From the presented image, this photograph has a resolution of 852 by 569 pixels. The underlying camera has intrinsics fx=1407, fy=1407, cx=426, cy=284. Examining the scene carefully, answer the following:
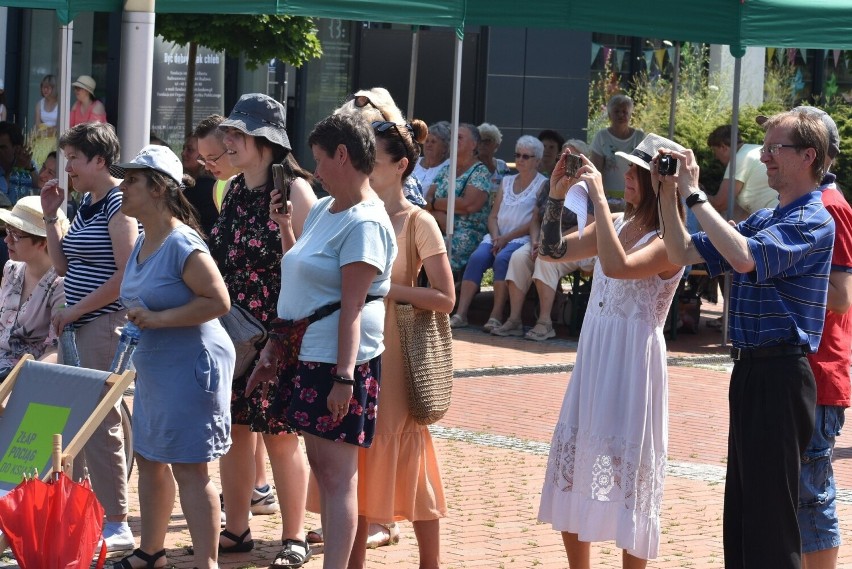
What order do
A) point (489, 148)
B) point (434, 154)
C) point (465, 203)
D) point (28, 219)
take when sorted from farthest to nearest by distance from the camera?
1. point (489, 148)
2. point (434, 154)
3. point (465, 203)
4. point (28, 219)

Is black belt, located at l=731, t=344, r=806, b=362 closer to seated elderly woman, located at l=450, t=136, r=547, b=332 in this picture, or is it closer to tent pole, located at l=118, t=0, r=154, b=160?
tent pole, located at l=118, t=0, r=154, b=160

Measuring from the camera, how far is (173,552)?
598cm

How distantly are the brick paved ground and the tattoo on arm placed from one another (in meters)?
1.44

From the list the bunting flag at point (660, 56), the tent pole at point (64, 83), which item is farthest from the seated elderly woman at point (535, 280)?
the bunting flag at point (660, 56)

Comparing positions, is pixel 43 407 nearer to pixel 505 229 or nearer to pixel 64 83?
pixel 64 83

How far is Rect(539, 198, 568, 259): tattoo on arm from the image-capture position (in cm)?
539

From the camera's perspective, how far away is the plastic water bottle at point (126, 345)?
5.21 meters

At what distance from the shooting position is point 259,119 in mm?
5836

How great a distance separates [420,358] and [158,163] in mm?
1254

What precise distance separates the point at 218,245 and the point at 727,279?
24.9ft

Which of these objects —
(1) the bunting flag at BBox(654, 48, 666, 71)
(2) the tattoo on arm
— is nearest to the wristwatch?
(2) the tattoo on arm

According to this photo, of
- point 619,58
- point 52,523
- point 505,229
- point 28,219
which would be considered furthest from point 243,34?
point 619,58

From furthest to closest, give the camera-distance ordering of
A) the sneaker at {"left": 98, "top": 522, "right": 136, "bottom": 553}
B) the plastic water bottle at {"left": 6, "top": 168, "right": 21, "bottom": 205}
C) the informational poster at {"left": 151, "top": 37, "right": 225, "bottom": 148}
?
the informational poster at {"left": 151, "top": 37, "right": 225, "bottom": 148} < the plastic water bottle at {"left": 6, "top": 168, "right": 21, "bottom": 205} < the sneaker at {"left": 98, "top": 522, "right": 136, "bottom": 553}

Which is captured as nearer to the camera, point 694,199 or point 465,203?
point 694,199
